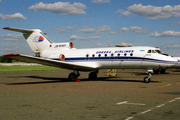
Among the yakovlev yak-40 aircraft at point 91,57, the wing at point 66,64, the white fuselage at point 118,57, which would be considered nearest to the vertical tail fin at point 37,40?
the yakovlev yak-40 aircraft at point 91,57

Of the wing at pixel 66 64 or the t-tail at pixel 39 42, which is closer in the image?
the wing at pixel 66 64

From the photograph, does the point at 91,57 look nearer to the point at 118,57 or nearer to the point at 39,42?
the point at 118,57

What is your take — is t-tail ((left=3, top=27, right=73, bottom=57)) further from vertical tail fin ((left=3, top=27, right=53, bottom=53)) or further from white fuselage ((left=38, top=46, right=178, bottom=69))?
white fuselage ((left=38, top=46, right=178, bottom=69))

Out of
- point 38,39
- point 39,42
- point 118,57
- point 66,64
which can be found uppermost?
point 38,39

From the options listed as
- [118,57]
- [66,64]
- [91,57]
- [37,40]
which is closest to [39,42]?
[37,40]

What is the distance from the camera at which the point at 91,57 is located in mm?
24016

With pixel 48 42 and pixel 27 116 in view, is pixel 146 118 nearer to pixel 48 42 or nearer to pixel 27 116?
pixel 27 116

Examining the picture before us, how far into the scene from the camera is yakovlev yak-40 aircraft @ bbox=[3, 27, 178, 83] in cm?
→ 2044

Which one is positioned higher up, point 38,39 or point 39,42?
point 38,39

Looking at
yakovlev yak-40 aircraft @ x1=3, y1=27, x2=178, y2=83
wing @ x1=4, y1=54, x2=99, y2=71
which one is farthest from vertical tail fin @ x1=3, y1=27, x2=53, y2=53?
wing @ x1=4, y1=54, x2=99, y2=71

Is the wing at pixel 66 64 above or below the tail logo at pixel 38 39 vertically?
below

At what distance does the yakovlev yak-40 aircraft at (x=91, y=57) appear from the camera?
20.4 meters

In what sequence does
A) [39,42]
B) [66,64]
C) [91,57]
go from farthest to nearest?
[39,42] < [91,57] < [66,64]

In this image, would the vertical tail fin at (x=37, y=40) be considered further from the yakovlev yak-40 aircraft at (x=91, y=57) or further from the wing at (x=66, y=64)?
the wing at (x=66, y=64)
